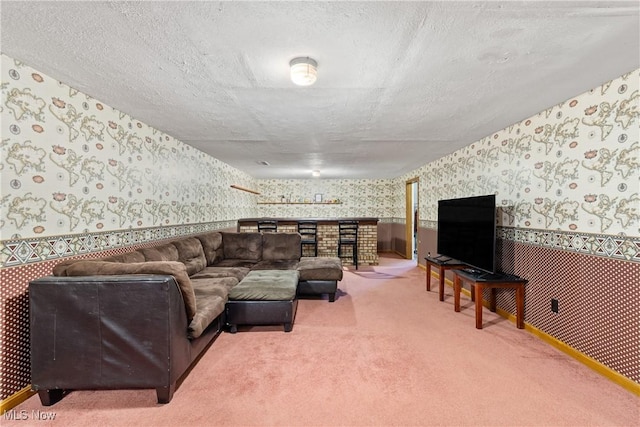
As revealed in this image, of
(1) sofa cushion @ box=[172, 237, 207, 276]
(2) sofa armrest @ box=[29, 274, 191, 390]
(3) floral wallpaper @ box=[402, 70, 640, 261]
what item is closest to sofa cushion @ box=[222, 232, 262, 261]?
(1) sofa cushion @ box=[172, 237, 207, 276]

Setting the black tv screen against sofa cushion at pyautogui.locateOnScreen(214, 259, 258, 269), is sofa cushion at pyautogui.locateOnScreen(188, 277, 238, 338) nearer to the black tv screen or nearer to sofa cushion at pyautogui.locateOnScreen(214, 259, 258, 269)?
sofa cushion at pyautogui.locateOnScreen(214, 259, 258, 269)

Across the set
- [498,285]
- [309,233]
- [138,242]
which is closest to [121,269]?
[138,242]

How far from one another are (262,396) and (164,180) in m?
2.68

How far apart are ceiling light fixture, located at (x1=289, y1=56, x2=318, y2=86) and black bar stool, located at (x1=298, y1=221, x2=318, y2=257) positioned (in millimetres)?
4110

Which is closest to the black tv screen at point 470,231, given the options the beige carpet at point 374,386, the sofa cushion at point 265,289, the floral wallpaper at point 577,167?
the floral wallpaper at point 577,167

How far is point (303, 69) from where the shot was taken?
171cm

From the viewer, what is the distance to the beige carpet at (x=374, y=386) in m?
1.62

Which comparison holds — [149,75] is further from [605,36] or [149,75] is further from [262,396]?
[605,36]

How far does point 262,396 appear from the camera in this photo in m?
1.80

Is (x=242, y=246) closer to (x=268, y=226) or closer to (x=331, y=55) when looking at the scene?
(x=268, y=226)

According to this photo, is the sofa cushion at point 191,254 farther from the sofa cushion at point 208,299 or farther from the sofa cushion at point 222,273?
the sofa cushion at point 208,299

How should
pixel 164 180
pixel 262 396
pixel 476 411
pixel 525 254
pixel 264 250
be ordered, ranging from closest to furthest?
pixel 476 411
pixel 262 396
pixel 525 254
pixel 164 180
pixel 264 250

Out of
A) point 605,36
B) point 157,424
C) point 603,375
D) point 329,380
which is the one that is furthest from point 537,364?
point 157,424

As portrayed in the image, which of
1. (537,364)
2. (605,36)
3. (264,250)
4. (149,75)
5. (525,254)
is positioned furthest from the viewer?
(264,250)
